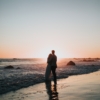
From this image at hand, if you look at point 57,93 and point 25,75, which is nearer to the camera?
point 57,93

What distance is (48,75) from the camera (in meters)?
16.8

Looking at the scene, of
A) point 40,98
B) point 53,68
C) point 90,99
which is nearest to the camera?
point 90,99

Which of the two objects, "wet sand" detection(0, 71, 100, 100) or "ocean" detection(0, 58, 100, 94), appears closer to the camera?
"wet sand" detection(0, 71, 100, 100)

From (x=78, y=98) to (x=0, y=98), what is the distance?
152 inches

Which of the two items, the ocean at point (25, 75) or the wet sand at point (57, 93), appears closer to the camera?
the wet sand at point (57, 93)

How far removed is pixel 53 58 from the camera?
54.7 ft

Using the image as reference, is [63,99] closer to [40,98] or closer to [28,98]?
[40,98]

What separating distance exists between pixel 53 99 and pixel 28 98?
1275mm

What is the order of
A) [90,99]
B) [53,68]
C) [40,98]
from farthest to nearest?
1. [53,68]
2. [40,98]
3. [90,99]

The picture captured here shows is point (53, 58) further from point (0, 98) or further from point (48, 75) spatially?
point (0, 98)

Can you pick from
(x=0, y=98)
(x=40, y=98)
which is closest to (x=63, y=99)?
(x=40, y=98)

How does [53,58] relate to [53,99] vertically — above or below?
above

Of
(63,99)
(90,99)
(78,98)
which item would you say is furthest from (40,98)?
(90,99)

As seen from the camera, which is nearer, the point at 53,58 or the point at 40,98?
the point at 40,98
